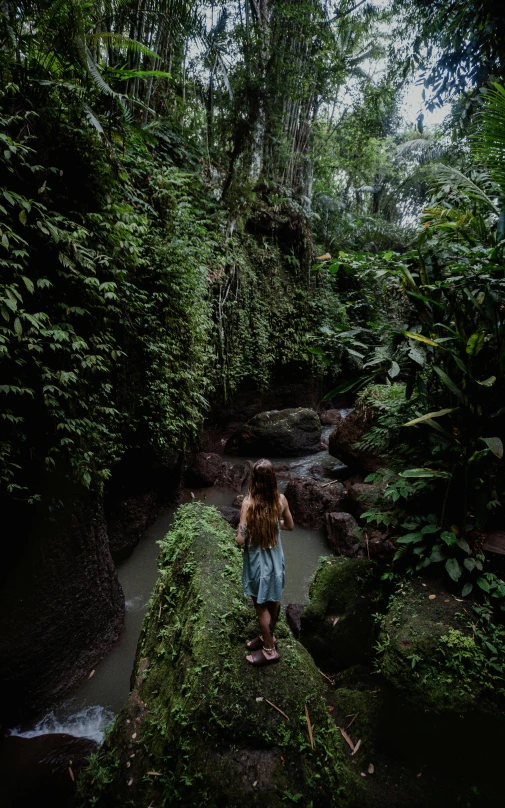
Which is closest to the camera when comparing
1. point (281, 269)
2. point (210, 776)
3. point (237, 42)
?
point (210, 776)

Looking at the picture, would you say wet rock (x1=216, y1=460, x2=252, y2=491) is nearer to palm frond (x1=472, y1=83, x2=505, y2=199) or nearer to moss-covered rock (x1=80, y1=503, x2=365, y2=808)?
moss-covered rock (x1=80, y1=503, x2=365, y2=808)

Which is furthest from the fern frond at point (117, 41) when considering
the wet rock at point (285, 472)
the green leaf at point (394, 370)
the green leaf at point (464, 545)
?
the wet rock at point (285, 472)

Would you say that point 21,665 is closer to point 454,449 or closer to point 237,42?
point 454,449

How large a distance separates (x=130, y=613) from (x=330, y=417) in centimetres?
915

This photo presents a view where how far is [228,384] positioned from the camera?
9031 millimetres

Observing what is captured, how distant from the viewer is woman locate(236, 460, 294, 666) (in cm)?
249

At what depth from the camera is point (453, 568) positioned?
2662 mm

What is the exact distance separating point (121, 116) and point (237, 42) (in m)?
6.65

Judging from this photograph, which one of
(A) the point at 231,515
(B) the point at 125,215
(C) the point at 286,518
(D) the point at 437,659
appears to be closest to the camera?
(D) the point at 437,659

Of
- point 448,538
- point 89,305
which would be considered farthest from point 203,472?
point 448,538

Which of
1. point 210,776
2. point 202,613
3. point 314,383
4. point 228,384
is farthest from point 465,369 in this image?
point 314,383

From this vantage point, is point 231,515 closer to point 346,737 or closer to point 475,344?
point 346,737

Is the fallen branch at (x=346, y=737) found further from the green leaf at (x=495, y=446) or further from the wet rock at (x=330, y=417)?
the wet rock at (x=330, y=417)

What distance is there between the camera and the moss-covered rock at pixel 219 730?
6.43 ft
